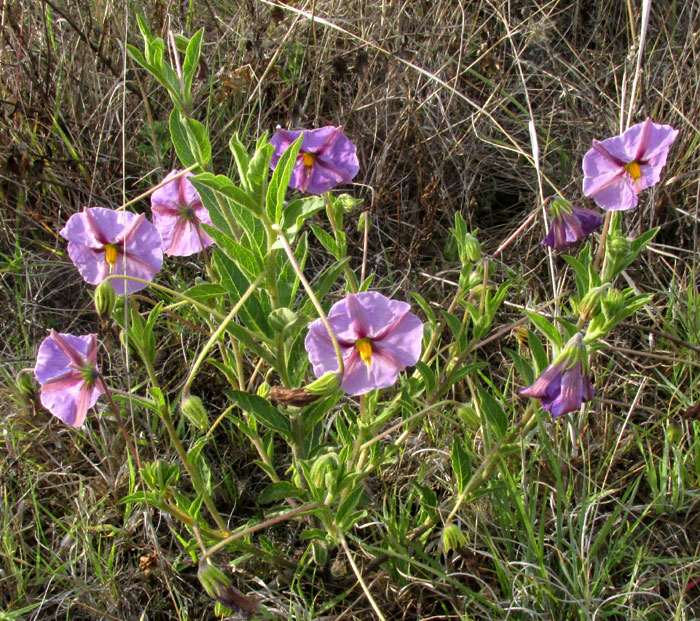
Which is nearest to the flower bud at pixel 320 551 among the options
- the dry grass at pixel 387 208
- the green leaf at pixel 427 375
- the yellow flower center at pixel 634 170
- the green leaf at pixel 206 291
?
the dry grass at pixel 387 208

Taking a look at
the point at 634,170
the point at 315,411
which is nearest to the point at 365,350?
the point at 315,411

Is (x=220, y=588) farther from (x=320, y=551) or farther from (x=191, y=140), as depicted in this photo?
(x=191, y=140)

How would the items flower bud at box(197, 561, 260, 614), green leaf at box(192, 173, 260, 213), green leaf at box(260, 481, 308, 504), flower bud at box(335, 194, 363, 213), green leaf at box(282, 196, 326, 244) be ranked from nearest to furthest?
green leaf at box(192, 173, 260, 213)
flower bud at box(197, 561, 260, 614)
green leaf at box(282, 196, 326, 244)
green leaf at box(260, 481, 308, 504)
flower bud at box(335, 194, 363, 213)

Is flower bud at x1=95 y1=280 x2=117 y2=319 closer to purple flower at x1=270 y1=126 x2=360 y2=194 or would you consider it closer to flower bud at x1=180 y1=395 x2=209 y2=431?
flower bud at x1=180 y1=395 x2=209 y2=431

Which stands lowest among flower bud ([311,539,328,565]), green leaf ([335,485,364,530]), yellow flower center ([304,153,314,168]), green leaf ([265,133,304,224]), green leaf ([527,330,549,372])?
flower bud ([311,539,328,565])

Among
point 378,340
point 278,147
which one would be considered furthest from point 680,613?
point 278,147

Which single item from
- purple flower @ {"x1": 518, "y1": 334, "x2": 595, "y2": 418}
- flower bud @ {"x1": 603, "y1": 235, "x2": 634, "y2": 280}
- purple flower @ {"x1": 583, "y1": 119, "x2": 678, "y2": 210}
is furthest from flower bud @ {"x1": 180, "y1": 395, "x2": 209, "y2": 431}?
purple flower @ {"x1": 583, "y1": 119, "x2": 678, "y2": 210}

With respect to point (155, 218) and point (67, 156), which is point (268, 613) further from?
point (67, 156)
